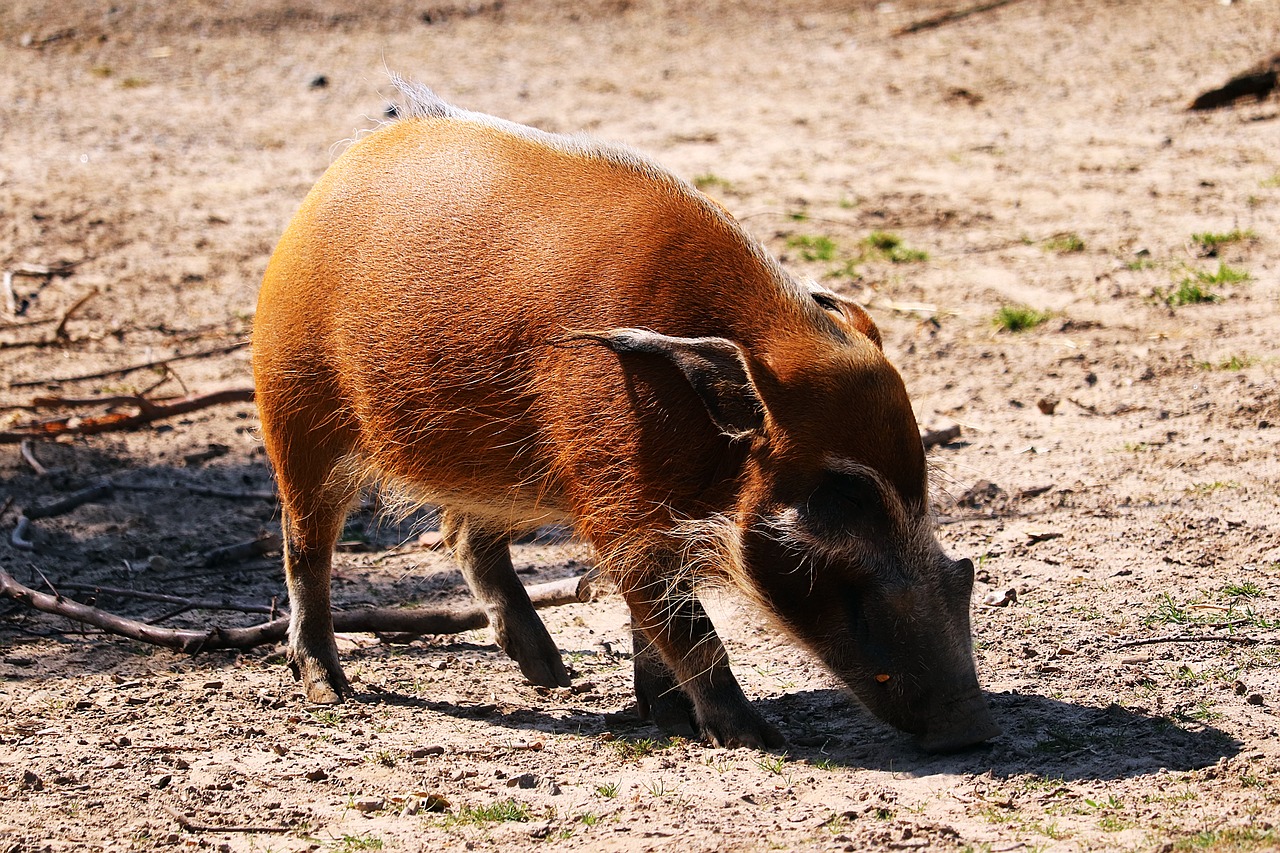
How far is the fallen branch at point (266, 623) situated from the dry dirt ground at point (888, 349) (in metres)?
0.10

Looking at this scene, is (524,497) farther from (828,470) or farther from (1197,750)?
(1197,750)

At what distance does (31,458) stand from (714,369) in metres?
4.00

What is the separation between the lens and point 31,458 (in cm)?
622

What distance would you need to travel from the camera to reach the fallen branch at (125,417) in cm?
655

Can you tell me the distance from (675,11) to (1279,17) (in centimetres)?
527

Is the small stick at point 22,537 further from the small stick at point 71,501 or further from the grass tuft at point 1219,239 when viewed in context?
the grass tuft at point 1219,239

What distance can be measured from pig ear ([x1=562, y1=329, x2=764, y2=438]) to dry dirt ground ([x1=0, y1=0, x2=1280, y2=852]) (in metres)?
0.77

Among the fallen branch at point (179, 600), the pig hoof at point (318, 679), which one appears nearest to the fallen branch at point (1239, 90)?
the fallen branch at point (179, 600)

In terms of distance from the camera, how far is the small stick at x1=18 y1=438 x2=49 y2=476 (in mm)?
6152

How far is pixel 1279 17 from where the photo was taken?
35.9ft

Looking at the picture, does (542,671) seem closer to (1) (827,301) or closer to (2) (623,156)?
(1) (827,301)

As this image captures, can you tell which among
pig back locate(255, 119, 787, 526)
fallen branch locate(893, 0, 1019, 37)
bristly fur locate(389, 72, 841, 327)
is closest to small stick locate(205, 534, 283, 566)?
pig back locate(255, 119, 787, 526)

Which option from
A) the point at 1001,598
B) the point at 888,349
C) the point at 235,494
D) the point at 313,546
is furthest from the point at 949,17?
the point at 313,546

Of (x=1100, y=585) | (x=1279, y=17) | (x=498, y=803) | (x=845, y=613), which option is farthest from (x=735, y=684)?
(x=1279, y=17)
